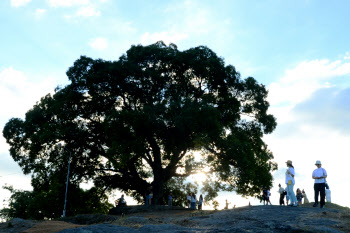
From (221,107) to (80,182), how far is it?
1508cm

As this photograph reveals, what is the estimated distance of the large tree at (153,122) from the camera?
25328mm

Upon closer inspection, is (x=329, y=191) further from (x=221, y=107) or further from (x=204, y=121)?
(x=221, y=107)

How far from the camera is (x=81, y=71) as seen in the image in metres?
29.4

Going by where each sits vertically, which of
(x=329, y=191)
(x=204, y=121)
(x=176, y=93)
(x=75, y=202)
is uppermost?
(x=176, y=93)

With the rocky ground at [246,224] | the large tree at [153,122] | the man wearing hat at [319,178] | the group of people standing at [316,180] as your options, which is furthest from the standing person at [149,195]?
the man wearing hat at [319,178]

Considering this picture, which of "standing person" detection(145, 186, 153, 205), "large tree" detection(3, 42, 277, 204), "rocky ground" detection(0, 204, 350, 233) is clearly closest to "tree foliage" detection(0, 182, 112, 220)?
"large tree" detection(3, 42, 277, 204)

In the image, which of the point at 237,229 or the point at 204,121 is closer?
the point at 237,229

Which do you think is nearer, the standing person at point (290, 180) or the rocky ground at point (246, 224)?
the rocky ground at point (246, 224)

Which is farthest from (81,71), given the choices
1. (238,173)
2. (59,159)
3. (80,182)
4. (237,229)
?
(237,229)

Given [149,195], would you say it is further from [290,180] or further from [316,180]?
[316,180]

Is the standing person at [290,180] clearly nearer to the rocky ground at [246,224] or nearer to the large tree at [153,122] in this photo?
the rocky ground at [246,224]

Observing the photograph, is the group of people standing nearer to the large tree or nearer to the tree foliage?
the large tree

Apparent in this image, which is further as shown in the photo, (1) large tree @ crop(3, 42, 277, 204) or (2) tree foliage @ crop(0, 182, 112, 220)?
(2) tree foliage @ crop(0, 182, 112, 220)

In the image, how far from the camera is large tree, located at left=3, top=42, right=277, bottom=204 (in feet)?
83.1
